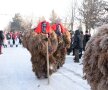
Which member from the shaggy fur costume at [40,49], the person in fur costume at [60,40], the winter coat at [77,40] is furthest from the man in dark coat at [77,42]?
the shaggy fur costume at [40,49]

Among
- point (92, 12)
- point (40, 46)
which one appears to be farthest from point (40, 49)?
point (92, 12)

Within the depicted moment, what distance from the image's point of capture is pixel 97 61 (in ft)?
14.6

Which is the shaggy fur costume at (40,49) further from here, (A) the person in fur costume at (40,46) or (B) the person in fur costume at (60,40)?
(B) the person in fur costume at (60,40)

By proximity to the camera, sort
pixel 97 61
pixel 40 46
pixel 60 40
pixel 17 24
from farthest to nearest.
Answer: pixel 17 24 < pixel 60 40 < pixel 40 46 < pixel 97 61

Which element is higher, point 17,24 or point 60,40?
point 17,24

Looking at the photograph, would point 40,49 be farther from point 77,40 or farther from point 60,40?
point 77,40

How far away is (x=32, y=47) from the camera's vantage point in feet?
36.9

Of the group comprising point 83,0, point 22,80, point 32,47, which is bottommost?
point 22,80

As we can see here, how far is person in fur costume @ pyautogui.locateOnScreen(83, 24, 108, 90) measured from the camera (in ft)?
13.9

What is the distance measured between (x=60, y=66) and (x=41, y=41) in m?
3.39

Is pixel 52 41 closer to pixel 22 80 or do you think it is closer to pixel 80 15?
pixel 22 80

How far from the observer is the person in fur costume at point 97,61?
13.9 ft

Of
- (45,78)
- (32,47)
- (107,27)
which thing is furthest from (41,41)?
(107,27)

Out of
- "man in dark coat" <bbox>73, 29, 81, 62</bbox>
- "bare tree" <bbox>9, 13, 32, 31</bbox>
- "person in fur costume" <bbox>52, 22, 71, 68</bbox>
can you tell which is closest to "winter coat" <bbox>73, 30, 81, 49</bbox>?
"man in dark coat" <bbox>73, 29, 81, 62</bbox>
